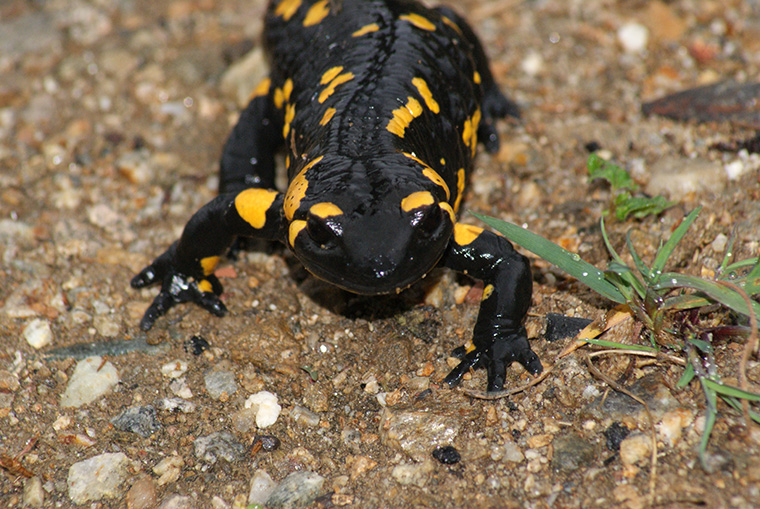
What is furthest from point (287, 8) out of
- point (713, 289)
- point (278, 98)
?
point (713, 289)

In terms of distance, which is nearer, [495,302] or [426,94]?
[495,302]

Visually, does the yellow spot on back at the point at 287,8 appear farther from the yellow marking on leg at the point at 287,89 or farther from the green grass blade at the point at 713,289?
the green grass blade at the point at 713,289

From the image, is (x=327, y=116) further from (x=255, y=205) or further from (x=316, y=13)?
(x=316, y=13)

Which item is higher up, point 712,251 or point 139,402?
point 712,251

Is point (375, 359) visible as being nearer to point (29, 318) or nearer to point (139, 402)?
point (139, 402)

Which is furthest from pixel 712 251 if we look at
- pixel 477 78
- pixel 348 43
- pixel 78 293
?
pixel 78 293

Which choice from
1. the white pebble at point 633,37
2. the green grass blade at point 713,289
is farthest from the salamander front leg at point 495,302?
the white pebble at point 633,37
